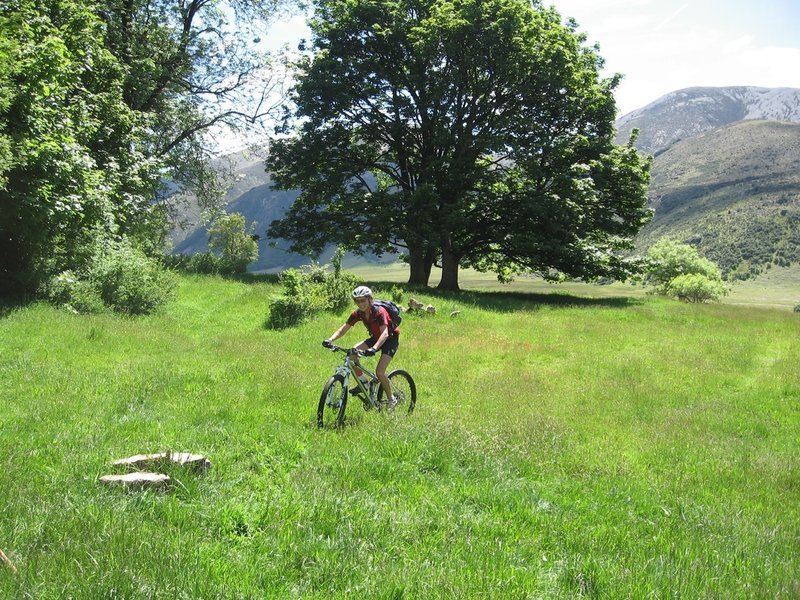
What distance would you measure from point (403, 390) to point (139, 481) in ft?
17.8

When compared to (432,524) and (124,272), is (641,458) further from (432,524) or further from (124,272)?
(124,272)

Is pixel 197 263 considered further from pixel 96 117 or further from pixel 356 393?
pixel 356 393

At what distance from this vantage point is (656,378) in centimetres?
1409

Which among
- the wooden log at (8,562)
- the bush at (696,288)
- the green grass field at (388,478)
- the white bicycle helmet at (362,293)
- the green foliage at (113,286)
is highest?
the bush at (696,288)

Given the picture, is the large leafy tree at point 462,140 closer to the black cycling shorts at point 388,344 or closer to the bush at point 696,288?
the black cycling shorts at point 388,344

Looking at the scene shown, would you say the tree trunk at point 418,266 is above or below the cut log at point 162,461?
above

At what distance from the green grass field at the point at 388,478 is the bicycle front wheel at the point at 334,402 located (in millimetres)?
262

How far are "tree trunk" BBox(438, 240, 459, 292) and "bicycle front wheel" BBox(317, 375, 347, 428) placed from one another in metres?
22.5

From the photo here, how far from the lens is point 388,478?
6.41 meters

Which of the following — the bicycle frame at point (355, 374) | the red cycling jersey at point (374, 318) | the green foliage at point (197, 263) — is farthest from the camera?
the green foliage at point (197, 263)

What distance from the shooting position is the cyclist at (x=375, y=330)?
879 centimetres

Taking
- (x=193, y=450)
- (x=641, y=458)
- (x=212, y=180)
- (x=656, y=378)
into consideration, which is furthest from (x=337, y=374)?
(x=212, y=180)

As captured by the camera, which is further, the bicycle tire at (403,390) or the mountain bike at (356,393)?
the bicycle tire at (403,390)

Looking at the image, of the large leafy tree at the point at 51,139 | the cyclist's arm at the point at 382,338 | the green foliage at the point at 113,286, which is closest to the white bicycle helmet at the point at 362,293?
the cyclist's arm at the point at 382,338
